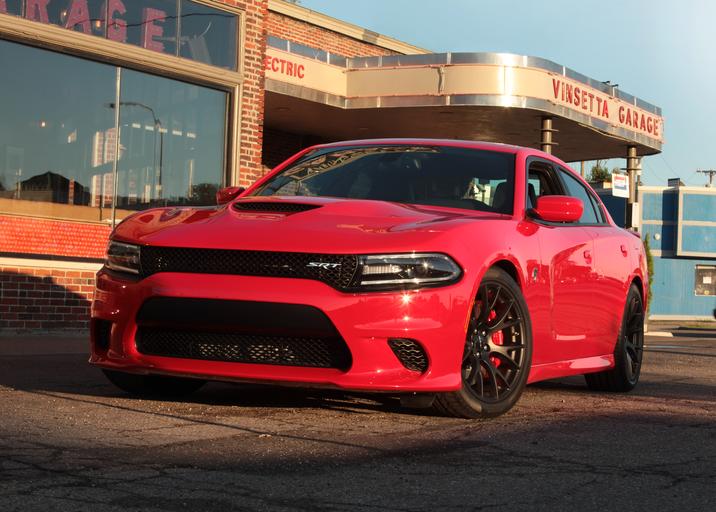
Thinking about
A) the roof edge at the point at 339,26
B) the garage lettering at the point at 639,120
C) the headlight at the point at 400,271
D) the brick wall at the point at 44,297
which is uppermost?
the roof edge at the point at 339,26

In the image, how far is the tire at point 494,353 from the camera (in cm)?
585

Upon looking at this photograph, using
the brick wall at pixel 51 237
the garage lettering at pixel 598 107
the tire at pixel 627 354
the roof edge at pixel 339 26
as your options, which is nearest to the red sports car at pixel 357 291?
the tire at pixel 627 354

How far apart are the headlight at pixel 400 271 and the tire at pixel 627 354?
9.33 ft

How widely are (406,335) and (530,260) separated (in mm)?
1284

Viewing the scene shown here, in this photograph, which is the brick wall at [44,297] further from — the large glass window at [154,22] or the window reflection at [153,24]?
the window reflection at [153,24]

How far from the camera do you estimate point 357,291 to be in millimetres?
5449

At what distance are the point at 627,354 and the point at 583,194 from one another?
3.72 ft

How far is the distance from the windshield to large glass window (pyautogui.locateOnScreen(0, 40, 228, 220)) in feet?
20.9

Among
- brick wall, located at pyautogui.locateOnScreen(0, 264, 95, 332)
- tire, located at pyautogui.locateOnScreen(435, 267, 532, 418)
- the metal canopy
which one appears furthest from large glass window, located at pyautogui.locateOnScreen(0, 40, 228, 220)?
tire, located at pyautogui.locateOnScreen(435, 267, 532, 418)

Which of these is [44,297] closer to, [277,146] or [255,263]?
[255,263]

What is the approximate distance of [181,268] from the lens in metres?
5.71

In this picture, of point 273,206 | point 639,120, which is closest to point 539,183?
point 273,206

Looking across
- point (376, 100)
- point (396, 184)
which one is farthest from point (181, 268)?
point (376, 100)

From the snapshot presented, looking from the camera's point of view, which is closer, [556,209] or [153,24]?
[556,209]
